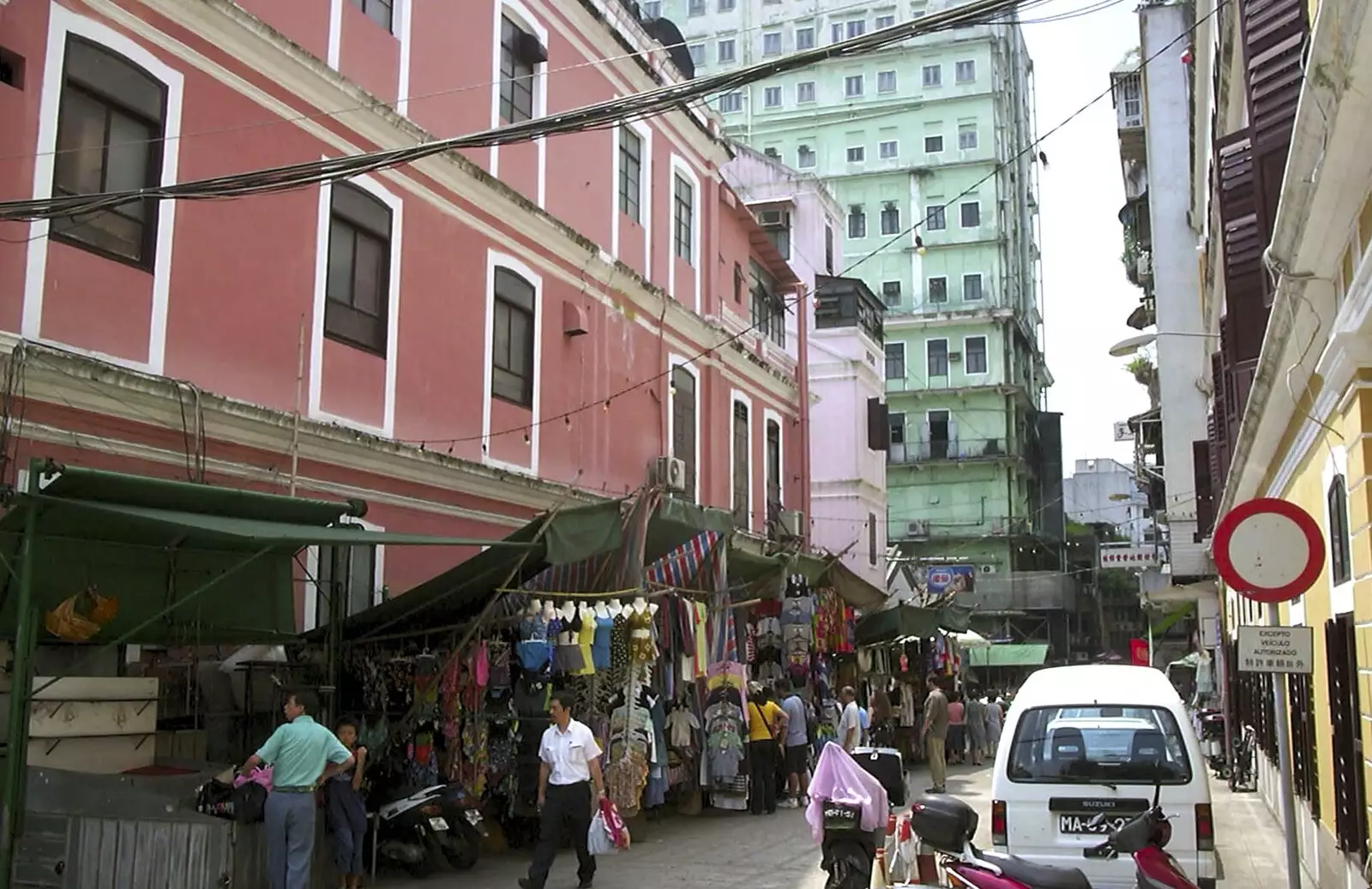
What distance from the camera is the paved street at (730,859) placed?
11.4 metres

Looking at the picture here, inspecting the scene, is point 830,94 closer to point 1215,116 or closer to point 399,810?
point 1215,116

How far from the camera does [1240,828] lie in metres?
15.8

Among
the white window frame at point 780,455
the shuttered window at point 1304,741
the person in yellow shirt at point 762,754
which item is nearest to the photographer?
the shuttered window at point 1304,741

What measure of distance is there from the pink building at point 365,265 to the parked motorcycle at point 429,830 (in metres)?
3.09

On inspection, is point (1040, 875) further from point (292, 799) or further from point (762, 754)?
point (762, 754)

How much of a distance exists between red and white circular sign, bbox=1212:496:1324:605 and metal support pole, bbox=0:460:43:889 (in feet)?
25.1

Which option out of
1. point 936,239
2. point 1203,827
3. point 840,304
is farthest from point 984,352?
point 1203,827

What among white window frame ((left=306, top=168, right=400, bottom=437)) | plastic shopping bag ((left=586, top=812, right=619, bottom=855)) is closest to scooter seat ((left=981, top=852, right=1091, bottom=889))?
plastic shopping bag ((left=586, top=812, right=619, bottom=855))

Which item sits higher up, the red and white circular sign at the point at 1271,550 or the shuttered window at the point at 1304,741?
the red and white circular sign at the point at 1271,550

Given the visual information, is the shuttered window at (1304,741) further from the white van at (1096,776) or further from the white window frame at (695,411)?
the white window frame at (695,411)

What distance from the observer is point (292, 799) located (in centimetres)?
932

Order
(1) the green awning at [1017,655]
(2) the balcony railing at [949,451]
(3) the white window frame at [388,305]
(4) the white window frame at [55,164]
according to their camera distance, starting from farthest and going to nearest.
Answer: (2) the balcony railing at [949,451] → (1) the green awning at [1017,655] → (3) the white window frame at [388,305] → (4) the white window frame at [55,164]

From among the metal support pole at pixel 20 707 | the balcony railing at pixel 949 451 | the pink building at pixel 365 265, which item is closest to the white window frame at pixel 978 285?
the balcony railing at pixel 949 451

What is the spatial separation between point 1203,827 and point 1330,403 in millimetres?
3075
